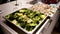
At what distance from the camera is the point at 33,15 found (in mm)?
1070

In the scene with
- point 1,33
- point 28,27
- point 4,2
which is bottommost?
point 1,33

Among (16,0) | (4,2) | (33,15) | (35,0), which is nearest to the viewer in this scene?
(33,15)

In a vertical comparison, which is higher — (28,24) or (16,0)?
(16,0)

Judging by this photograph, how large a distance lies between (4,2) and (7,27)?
775 mm

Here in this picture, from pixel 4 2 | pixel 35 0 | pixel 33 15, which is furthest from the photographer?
pixel 35 0

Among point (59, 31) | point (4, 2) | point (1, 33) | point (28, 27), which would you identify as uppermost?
point (4, 2)

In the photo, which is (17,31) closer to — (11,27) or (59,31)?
(11,27)

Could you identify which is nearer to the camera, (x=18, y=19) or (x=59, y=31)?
(x=18, y=19)

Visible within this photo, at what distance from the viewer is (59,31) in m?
2.23

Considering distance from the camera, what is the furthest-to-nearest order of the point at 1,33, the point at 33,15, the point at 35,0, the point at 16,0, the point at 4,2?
the point at 35,0, the point at 16,0, the point at 4,2, the point at 33,15, the point at 1,33

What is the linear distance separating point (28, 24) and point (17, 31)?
144mm

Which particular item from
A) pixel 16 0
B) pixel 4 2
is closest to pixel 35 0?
pixel 16 0

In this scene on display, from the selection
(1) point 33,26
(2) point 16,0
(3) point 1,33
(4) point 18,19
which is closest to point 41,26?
(1) point 33,26

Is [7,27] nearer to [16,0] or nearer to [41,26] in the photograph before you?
[41,26]
